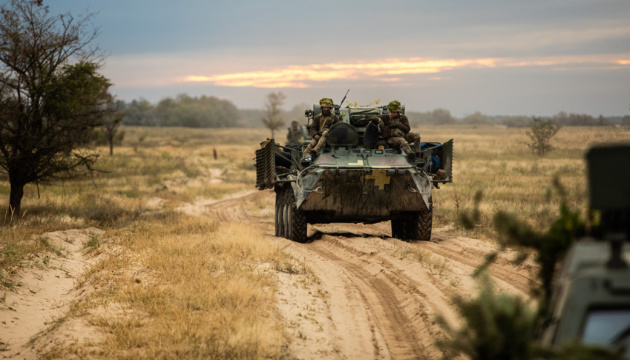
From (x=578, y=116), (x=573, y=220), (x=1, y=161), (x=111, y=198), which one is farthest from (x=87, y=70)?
(x=578, y=116)

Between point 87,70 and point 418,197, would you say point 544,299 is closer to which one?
point 418,197

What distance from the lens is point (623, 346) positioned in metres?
2.47

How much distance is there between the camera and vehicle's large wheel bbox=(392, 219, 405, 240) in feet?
44.0

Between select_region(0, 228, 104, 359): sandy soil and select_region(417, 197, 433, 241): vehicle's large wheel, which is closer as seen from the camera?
select_region(0, 228, 104, 359): sandy soil

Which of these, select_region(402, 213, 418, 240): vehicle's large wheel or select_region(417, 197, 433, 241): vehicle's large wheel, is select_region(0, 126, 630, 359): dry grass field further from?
select_region(402, 213, 418, 240): vehicle's large wheel

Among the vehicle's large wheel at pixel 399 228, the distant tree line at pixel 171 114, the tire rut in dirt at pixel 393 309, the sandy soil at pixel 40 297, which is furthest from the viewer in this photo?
the distant tree line at pixel 171 114

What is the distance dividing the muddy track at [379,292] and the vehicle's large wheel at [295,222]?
12.3 inches

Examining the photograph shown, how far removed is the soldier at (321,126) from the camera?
12258 mm

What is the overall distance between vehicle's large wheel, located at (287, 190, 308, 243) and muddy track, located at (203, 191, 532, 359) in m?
0.31

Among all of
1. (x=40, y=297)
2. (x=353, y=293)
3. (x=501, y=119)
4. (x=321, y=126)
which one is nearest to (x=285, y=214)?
(x=321, y=126)

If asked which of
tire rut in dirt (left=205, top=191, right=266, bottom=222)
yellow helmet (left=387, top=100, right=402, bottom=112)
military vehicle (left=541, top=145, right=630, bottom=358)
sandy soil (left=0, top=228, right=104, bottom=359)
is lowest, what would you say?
tire rut in dirt (left=205, top=191, right=266, bottom=222)

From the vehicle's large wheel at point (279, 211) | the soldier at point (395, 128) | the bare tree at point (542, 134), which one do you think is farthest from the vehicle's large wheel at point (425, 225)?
the bare tree at point (542, 134)

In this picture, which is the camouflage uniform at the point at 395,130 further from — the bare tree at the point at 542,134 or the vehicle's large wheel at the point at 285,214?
the bare tree at the point at 542,134

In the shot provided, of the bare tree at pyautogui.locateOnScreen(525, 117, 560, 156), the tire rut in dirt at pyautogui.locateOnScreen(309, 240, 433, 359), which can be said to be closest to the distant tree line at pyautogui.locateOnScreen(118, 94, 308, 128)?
the bare tree at pyautogui.locateOnScreen(525, 117, 560, 156)
